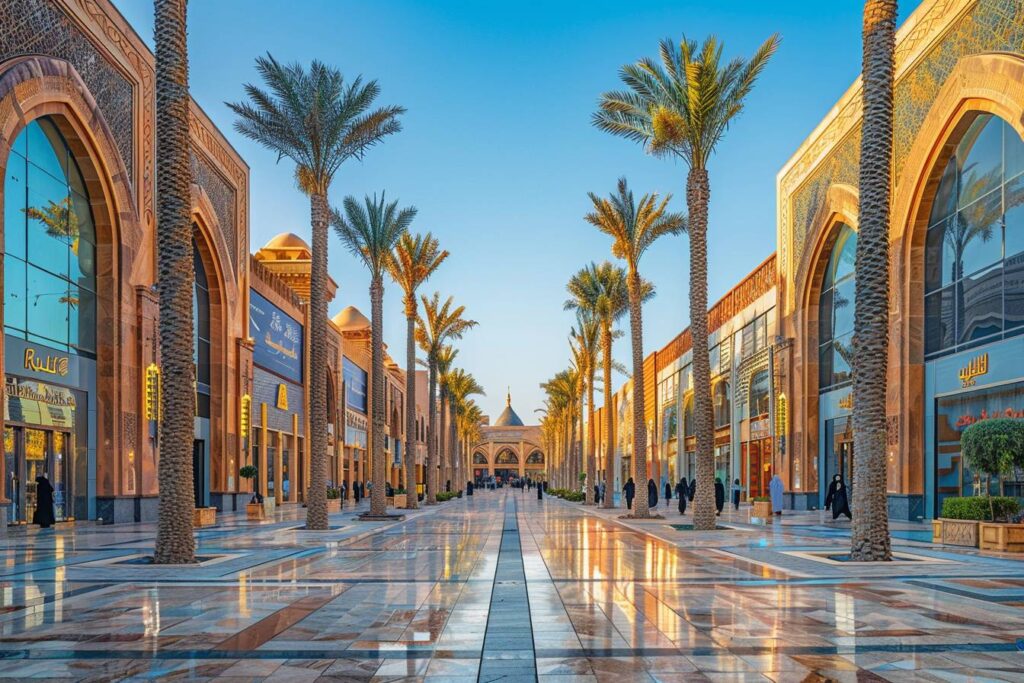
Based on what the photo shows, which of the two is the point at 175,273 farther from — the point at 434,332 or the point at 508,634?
the point at 434,332

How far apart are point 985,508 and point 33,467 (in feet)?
73.6

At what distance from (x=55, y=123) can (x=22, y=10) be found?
3.38 m

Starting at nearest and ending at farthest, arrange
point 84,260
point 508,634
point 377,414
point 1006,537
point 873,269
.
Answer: point 508,634, point 873,269, point 1006,537, point 84,260, point 377,414

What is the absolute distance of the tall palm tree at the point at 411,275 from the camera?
1459 inches

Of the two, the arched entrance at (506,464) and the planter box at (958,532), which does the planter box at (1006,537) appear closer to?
the planter box at (958,532)

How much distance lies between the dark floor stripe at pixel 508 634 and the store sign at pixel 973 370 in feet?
49.5

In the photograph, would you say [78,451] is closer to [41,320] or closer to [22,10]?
[41,320]

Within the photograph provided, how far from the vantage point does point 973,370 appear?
24.3m

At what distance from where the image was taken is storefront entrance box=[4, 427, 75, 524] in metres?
23.5

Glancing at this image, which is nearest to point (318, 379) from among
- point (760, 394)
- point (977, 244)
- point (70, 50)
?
point (70, 50)

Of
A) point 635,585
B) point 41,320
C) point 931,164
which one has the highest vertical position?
point 931,164

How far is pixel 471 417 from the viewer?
9288 cm

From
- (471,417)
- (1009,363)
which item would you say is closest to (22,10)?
(1009,363)

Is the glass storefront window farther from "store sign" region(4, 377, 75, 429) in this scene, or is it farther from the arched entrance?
the arched entrance
